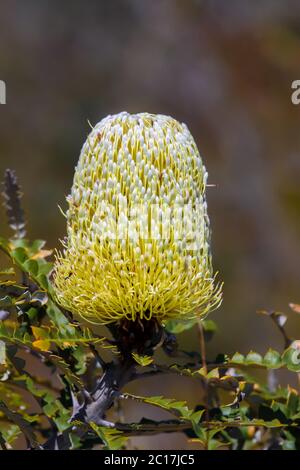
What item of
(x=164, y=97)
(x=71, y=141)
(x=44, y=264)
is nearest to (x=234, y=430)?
(x=44, y=264)

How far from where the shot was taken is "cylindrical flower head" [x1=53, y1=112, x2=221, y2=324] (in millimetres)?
1351

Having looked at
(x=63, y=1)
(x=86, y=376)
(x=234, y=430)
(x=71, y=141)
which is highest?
(x=63, y=1)

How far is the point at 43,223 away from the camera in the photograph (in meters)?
4.28

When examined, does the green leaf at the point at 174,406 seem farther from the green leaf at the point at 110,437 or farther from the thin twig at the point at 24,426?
the thin twig at the point at 24,426

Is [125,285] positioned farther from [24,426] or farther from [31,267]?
[24,426]

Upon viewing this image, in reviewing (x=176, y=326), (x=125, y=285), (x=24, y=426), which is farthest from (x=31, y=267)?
(x=176, y=326)

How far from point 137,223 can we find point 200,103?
396 cm

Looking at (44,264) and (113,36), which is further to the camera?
(113,36)

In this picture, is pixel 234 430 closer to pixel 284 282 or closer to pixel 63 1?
pixel 284 282

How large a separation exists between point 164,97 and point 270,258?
4.38 ft

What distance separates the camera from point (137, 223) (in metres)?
1.35

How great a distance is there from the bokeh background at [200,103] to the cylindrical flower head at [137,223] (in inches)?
106

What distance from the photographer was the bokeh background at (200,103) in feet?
14.7

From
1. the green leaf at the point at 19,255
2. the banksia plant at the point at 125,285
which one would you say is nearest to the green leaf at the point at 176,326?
the banksia plant at the point at 125,285
